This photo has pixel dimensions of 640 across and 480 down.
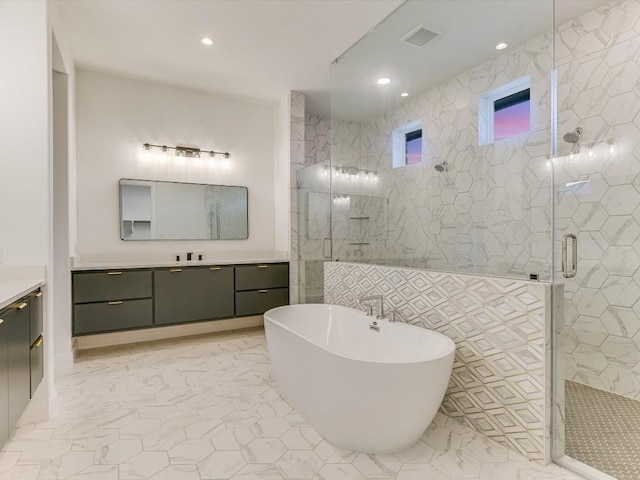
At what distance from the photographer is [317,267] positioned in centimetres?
407

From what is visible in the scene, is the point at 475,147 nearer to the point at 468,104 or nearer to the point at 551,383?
the point at 468,104

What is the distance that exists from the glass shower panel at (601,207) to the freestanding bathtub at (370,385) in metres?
0.97

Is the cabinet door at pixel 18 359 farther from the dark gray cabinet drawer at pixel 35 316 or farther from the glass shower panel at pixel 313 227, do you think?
the glass shower panel at pixel 313 227

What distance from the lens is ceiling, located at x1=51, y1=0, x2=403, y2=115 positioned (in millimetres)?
2660

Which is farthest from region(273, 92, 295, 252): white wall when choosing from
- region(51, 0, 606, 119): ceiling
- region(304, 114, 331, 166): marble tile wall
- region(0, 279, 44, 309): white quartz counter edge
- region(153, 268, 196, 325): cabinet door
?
region(0, 279, 44, 309): white quartz counter edge

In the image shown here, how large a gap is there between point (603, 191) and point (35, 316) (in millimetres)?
3722

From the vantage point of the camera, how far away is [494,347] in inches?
76.9

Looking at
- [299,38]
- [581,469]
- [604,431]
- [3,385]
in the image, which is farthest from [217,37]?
[604,431]

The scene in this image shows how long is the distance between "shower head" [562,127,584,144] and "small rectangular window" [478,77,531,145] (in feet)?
1.67

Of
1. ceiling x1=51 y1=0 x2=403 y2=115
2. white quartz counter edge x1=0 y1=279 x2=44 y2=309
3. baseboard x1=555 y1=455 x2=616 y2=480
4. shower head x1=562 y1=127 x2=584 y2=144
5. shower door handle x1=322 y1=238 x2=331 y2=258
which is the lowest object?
baseboard x1=555 y1=455 x2=616 y2=480

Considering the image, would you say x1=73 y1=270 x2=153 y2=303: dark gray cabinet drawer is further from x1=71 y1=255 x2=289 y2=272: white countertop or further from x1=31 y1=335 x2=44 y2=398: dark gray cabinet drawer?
x1=31 y1=335 x2=44 y2=398: dark gray cabinet drawer

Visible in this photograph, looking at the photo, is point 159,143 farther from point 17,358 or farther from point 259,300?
point 17,358

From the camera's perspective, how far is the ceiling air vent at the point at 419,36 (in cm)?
279

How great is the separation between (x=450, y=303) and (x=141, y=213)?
3327mm
